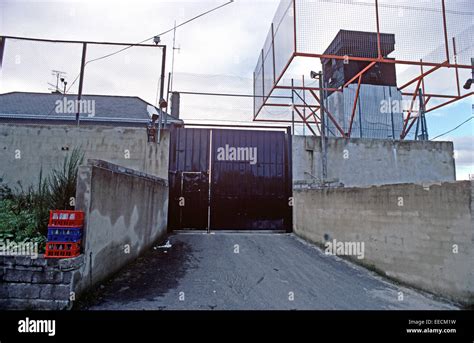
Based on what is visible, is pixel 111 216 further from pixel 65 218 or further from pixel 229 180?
pixel 229 180

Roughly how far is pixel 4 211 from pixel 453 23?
9626mm

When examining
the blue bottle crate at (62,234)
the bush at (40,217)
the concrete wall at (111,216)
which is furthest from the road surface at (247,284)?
the bush at (40,217)

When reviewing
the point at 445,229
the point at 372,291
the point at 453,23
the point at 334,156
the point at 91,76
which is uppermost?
the point at 453,23

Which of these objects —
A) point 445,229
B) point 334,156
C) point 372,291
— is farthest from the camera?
point 334,156

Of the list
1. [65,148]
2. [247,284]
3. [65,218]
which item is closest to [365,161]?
[247,284]

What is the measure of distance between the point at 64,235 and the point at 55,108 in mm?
11763

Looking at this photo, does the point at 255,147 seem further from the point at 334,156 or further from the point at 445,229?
the point at 445,229

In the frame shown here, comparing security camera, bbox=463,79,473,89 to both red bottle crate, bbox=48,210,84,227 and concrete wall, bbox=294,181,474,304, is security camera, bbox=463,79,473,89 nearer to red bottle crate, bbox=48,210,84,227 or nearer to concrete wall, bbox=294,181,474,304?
concrete wall, bbox=294,181,474,304

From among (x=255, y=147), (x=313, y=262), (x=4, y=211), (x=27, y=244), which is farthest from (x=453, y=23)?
(x=4, y=211)

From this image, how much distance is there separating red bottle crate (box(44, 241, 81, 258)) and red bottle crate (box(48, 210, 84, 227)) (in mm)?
190

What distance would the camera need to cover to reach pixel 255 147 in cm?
702

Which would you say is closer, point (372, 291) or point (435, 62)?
point (372, 291)

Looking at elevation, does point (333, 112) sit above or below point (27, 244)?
above
